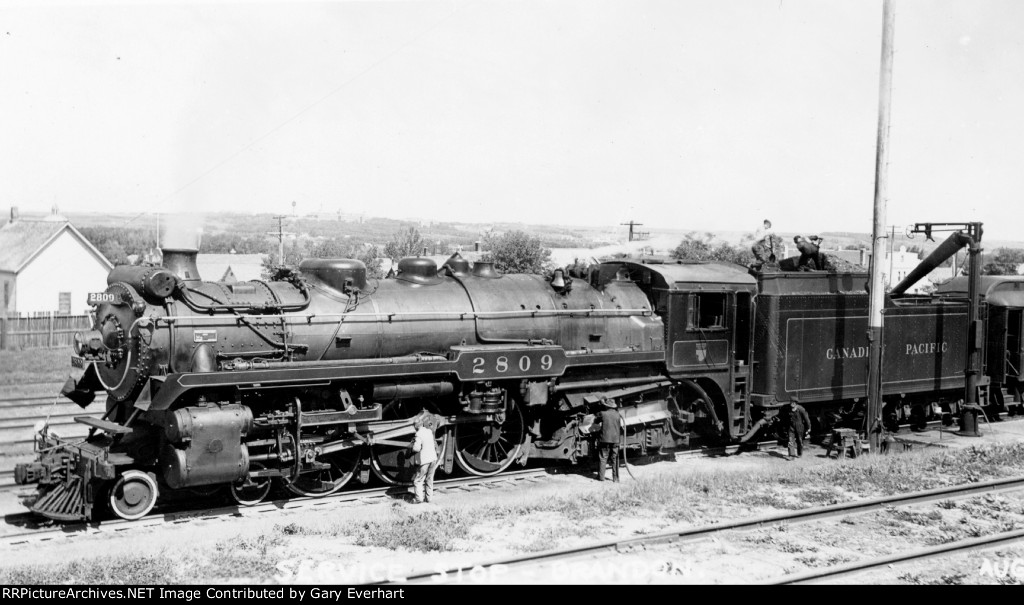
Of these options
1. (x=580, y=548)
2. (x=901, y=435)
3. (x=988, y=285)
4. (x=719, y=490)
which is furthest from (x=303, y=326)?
(x=988, y=285)

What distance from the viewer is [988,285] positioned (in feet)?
63.3

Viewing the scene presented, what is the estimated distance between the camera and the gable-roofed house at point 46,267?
38.1 m

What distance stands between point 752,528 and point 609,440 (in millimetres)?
3058

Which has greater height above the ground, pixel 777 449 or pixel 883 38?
pixel 883 38

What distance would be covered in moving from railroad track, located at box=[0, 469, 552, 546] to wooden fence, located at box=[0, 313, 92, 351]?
20.9 m

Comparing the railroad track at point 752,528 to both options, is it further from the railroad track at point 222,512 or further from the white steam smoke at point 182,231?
the white steam smoke at point 182,231

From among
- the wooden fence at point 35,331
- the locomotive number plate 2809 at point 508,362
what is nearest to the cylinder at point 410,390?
the locomotive number plate 2809 at point 508,362

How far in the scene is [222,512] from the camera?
10.6 meters

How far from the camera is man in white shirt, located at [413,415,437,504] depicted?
444 inches

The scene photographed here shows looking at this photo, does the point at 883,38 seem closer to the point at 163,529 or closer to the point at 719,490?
the point at 719,490

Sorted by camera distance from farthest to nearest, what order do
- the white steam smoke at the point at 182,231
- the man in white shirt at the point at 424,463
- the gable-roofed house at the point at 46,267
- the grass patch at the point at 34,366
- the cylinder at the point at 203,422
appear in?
the gable-roofed house at the point at 46,267, the grass patch at the point at 34,366, the man in white shirt at the point at 424,463, the white steam smoke at the point at 182,231, the cylinder at the point at 203,422

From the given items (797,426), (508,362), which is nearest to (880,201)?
(797,426)

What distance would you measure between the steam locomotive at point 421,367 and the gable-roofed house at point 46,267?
2920 cm
